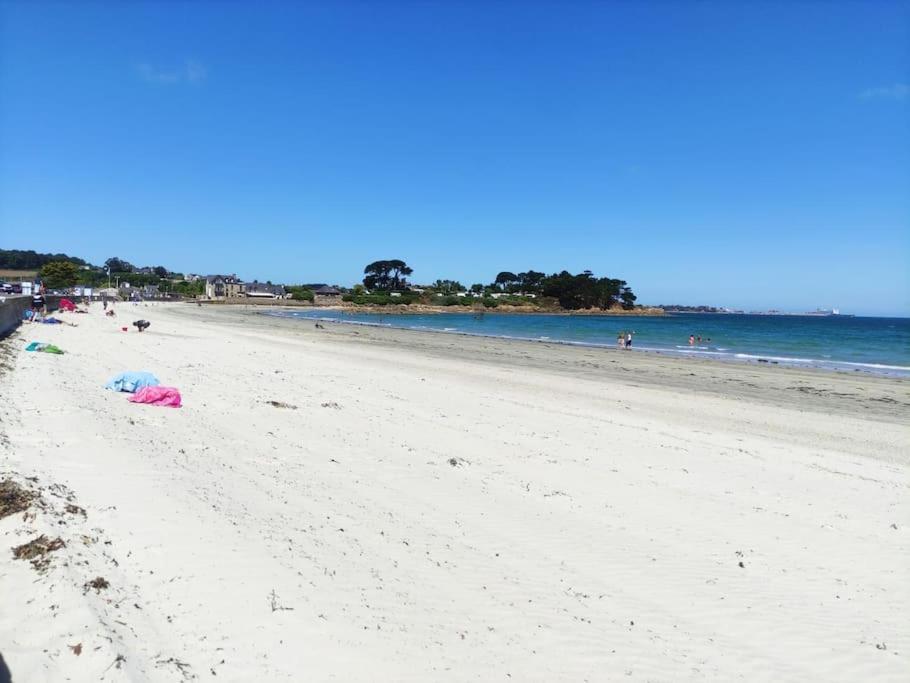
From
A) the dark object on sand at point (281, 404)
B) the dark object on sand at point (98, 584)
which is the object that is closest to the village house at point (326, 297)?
the dark object on sand at point (281, 404)

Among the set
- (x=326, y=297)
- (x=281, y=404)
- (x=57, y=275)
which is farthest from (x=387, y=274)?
(x=281, y=404)

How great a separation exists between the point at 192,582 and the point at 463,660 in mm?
2030

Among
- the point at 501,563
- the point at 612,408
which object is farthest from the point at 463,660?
the point at 612,408

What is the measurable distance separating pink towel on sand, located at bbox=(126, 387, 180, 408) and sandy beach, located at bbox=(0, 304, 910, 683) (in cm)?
34

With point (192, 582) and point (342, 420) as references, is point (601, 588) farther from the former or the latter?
point (342, 420)

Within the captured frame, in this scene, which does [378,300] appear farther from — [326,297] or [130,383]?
[130,383]

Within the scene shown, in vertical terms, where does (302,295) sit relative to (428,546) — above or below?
above

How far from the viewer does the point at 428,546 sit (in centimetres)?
531

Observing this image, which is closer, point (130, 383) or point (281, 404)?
point (130, 383)

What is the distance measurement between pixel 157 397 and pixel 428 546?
662 cm

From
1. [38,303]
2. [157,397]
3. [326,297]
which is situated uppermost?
[326,297]

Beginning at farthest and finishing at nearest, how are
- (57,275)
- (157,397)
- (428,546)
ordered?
(57,275) < (157,397) < (428,546)

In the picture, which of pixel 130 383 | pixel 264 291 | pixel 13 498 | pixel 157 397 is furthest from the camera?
pixel 264 291

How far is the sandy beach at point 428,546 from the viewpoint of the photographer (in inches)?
141
